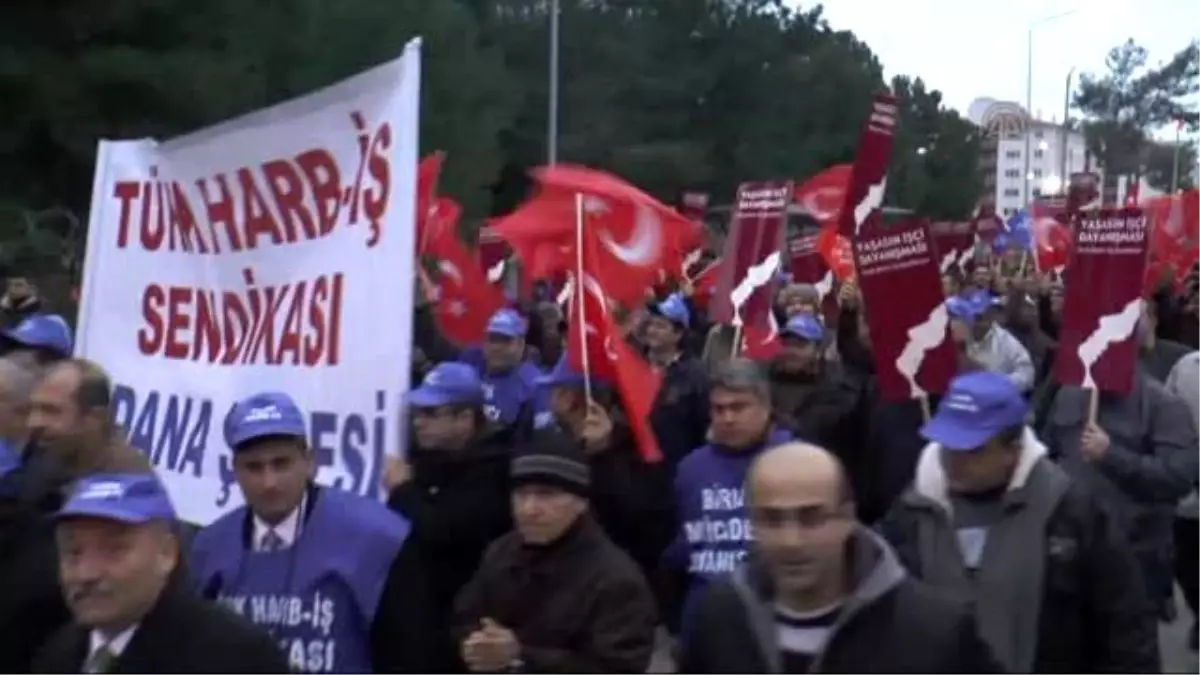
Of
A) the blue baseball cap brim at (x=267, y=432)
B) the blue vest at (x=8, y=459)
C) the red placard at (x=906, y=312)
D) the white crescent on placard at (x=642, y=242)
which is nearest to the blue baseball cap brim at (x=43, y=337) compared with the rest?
the blue vest at (x=8, y=459)

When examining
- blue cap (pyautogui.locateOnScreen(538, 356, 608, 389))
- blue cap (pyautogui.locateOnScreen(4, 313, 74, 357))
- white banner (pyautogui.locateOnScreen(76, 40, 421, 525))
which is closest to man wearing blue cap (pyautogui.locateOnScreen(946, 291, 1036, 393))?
blue cap (pyautogui.locateOnScreen(538, 356, 608, 389))

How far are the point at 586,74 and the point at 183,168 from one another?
51238 millimetres

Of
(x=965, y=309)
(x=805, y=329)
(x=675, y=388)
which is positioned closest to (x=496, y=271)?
(x=965, y=309)

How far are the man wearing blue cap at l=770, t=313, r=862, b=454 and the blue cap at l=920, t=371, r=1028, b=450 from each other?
10.6 ft

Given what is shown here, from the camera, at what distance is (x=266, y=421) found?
493 cm

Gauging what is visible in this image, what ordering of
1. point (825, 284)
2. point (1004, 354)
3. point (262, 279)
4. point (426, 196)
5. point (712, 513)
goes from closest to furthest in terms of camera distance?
1. point (262, 279)
2. point (712, 513)
3. point (1004, 354)
4. point (426, 196)
5. point (825, 284)

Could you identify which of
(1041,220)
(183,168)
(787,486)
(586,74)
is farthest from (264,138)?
(586,74)

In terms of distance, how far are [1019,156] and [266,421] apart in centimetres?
10239

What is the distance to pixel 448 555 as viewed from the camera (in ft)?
21.3

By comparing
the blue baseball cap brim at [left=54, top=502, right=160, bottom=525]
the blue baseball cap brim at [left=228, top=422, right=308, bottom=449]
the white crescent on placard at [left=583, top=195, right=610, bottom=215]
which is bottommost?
the blue baseball cap brim at [left=54, top=502, right=160, bottom=525]

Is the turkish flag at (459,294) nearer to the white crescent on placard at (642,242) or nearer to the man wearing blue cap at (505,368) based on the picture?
the man wearing blue cap at (505,368)

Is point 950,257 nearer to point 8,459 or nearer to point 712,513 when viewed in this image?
point 712,513

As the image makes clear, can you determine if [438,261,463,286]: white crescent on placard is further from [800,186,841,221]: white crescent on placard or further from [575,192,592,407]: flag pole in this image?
[800,186,841,221]: white crescent on placard

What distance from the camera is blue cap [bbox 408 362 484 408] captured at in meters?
6.63
